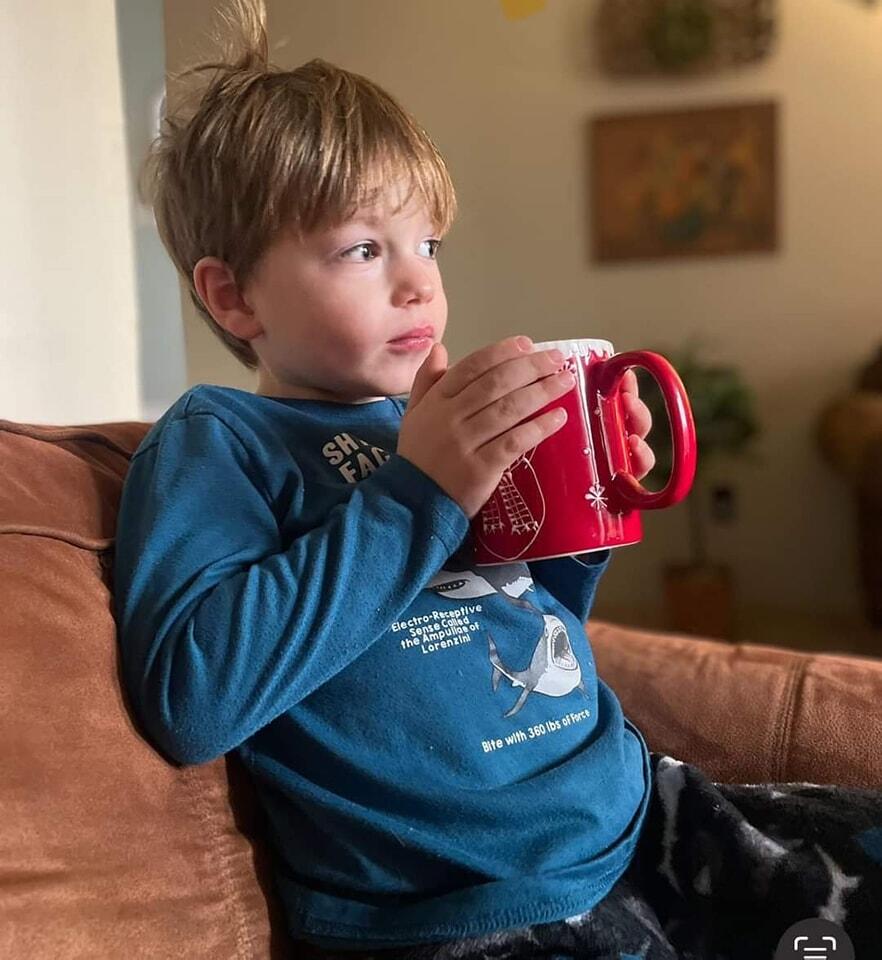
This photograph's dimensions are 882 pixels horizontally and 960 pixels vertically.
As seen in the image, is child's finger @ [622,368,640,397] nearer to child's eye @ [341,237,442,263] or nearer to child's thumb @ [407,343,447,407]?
child's thumb @ [407,343,447,407]

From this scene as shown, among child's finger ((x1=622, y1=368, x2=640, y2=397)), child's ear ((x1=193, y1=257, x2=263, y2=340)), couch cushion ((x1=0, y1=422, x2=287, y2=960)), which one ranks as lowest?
couch cushion ((x1=0, y1=422, x2=287, y2=960))

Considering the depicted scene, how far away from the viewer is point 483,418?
68cm

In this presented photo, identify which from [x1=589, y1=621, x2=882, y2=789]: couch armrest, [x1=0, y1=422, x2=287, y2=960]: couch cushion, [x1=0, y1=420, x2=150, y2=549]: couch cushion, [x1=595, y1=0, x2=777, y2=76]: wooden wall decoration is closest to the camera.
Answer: [x1=0, y1=422, x2=287, y2=960]: couch cushion

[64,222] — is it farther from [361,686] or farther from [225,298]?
[361,686]

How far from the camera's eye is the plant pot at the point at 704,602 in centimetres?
306

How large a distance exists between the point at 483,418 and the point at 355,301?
0.20 metres

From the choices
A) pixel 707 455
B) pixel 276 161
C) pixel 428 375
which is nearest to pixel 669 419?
pixel 428 375

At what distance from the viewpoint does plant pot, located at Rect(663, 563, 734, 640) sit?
10.0ft

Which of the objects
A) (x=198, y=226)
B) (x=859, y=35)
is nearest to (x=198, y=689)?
(x=198, y=226)

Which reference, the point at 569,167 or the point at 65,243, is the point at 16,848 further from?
the point at 569,167

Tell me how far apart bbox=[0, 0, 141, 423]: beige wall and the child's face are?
0.52m

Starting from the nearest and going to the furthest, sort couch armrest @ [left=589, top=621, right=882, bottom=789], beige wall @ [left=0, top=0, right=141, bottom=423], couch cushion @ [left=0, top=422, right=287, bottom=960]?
couch cushion @ [left=0, top=422, right=287, bottom=960] → couch armrest @ [left=589, top=621, right=882, bottom=789] → beige wall @ [left=0, top=0, right=141, bottom=423]

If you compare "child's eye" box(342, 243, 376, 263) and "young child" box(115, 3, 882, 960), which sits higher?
"child's eye" box(342, 243, 376, 263)

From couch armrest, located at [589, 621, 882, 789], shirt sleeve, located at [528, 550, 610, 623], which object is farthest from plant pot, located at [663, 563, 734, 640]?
shirt sleeve, located at [528, 550, 610, 623]
